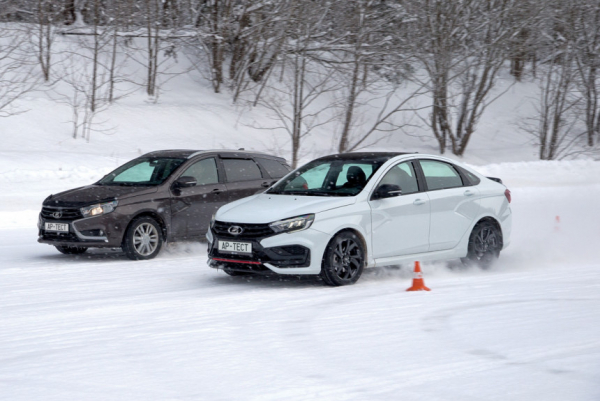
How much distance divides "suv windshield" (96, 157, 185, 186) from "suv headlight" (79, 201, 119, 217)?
2.89 ft

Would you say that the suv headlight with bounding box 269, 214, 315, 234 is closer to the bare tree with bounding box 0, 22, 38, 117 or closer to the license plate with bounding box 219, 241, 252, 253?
the license plate with bounding box 219, 241, 252, 253

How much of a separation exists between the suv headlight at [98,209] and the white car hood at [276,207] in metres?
2.32

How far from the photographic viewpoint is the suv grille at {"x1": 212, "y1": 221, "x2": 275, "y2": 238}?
8906mm

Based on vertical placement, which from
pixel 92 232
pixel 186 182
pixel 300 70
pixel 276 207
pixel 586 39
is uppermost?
pixel 586 39

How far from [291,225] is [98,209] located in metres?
3.55

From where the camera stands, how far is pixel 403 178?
392 inches

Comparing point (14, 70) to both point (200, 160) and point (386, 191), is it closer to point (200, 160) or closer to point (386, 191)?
point (200, 160)

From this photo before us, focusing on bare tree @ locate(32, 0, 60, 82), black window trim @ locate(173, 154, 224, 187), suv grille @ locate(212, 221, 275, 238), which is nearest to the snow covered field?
suv grille @ locate(212, 221, 275, 238)

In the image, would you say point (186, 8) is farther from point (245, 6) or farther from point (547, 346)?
point (547, 346)

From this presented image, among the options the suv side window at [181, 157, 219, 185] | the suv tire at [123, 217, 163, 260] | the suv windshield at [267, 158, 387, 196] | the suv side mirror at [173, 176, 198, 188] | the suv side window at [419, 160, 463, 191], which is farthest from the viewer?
the suv side window at [181, 157, 219, 185]

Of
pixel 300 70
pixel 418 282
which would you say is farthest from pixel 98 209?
pixel 300 70

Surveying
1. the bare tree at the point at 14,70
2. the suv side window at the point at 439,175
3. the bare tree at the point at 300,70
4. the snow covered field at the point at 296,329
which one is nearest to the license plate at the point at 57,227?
the snow covered field at the point at 296,329

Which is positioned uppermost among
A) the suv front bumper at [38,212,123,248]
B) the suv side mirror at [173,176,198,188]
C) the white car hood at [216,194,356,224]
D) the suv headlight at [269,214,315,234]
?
the suv side mirror at [173,176,198,188]

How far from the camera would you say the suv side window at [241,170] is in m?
12.7
